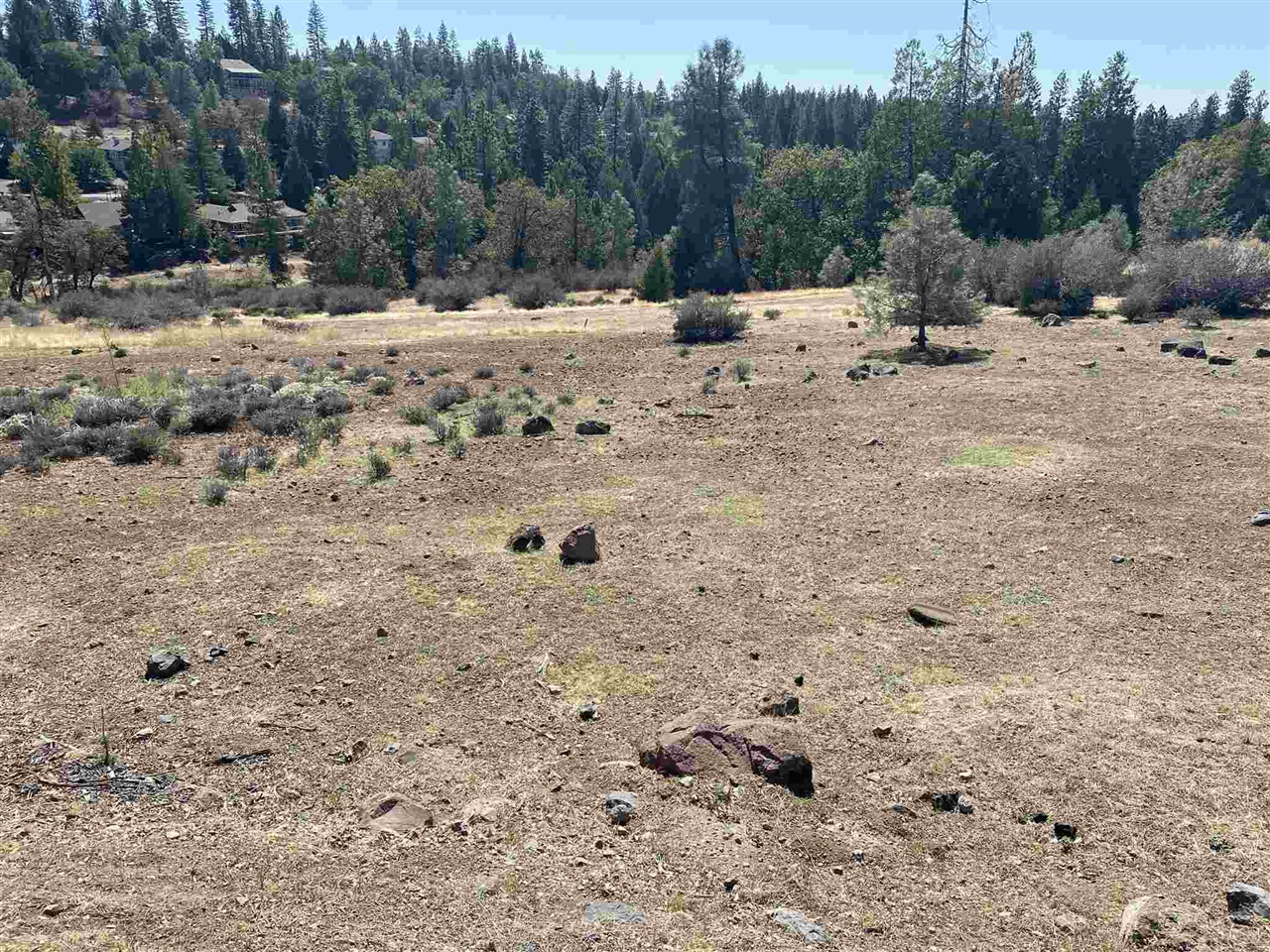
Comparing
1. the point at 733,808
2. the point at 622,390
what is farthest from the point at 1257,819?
the point at 622,390

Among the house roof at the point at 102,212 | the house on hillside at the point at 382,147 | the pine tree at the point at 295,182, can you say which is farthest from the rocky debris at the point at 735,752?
the house on hillside at the point at 382,147

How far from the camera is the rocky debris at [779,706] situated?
7.48 meters

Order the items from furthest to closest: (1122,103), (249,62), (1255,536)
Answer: (249,62), (1122,103), (1255,536)

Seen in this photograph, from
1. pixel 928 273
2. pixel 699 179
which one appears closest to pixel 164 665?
pixel 928 273

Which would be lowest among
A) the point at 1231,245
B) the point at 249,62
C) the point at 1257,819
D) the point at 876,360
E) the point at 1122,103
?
the point at 1257,819

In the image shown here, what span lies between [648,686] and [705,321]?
23.6 m

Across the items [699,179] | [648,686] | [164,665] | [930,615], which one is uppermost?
[699,179]

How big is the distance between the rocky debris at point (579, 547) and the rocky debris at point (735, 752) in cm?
406

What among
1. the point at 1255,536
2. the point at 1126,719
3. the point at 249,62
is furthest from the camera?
the point at 249,62

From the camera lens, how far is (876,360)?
24188 millimetres

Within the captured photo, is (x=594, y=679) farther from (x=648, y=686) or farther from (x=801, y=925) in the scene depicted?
(x=801, y=925)

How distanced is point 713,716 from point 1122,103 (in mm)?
95961

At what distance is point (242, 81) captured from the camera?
174875mm

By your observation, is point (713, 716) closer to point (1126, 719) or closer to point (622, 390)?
point (1126, 719)
